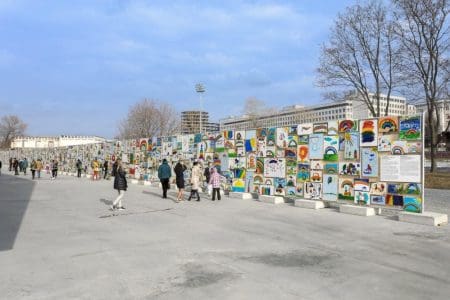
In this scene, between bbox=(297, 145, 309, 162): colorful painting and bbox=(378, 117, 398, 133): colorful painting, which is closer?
bbox=(378, 117, 398, 133): colorful painting

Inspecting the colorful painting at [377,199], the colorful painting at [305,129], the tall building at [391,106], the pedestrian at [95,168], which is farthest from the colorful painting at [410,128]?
the pedestrian at [95,168]

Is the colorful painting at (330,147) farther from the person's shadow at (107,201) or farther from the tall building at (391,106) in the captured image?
→ the person's shadow at (107,201)

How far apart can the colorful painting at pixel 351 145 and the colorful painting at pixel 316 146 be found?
0.96 metres

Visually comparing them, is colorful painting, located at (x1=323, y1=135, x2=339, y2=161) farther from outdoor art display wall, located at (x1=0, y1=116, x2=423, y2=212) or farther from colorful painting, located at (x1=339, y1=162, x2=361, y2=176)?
colorful painting, located at (x1=339, y1=162, x2=361, y2=176)

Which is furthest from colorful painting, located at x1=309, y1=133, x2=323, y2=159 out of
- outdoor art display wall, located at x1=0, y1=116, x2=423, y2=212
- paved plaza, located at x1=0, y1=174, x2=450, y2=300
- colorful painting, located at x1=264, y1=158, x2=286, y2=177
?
paved plaza, located at x1=0, y1=174, x2=450, y2=300

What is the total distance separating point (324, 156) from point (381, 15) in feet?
69.9

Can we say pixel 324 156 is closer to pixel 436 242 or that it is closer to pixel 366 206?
pixel 366 206

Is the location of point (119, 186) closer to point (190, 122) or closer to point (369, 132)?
point (369, 132)

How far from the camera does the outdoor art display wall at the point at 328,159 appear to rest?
11.7 m

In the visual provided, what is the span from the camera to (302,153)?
1447 centimetres

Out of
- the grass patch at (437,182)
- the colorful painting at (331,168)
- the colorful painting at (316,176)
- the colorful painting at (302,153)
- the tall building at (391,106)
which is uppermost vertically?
the tall building at (391,106)

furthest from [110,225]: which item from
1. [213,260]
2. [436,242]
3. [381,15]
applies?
[381,15]

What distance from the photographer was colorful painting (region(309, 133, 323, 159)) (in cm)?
1385

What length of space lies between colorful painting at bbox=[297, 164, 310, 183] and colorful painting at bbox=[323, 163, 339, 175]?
2.48 ft
